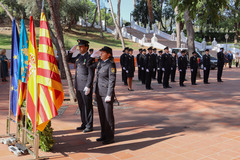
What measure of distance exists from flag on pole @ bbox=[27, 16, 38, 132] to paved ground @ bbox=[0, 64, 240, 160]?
31.2 inches

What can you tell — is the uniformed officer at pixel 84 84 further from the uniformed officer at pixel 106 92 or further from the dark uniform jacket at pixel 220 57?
the dark uniform jacket at pixel 220 57

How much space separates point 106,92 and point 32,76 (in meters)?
1.51

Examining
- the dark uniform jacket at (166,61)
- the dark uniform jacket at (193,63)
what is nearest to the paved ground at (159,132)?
the dark uniform jacket at (166,61)

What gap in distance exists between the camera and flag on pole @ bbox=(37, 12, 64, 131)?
4793 mm

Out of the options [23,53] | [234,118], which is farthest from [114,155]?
[234,118]

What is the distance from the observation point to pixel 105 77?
234 inches

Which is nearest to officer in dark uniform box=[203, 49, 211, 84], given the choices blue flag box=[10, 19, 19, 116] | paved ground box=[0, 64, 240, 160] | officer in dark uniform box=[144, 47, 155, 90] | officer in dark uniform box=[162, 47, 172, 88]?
officer in dark uniform box=[162, 47, 172, 88]

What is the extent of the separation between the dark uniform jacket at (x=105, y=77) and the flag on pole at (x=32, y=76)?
1.41 metres

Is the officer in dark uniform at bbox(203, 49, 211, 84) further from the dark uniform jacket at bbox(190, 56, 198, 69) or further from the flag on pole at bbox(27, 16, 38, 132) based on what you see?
the flag on pole at bbox(27, 16, 38, 132)

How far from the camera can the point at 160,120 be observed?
7895 millimetres

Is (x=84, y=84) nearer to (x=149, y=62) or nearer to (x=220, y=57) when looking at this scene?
(x=149, y=62)

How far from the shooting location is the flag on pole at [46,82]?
4.79m

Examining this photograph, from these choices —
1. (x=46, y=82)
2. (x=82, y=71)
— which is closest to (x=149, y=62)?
(x=82, y=71)

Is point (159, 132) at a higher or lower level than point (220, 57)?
lower
